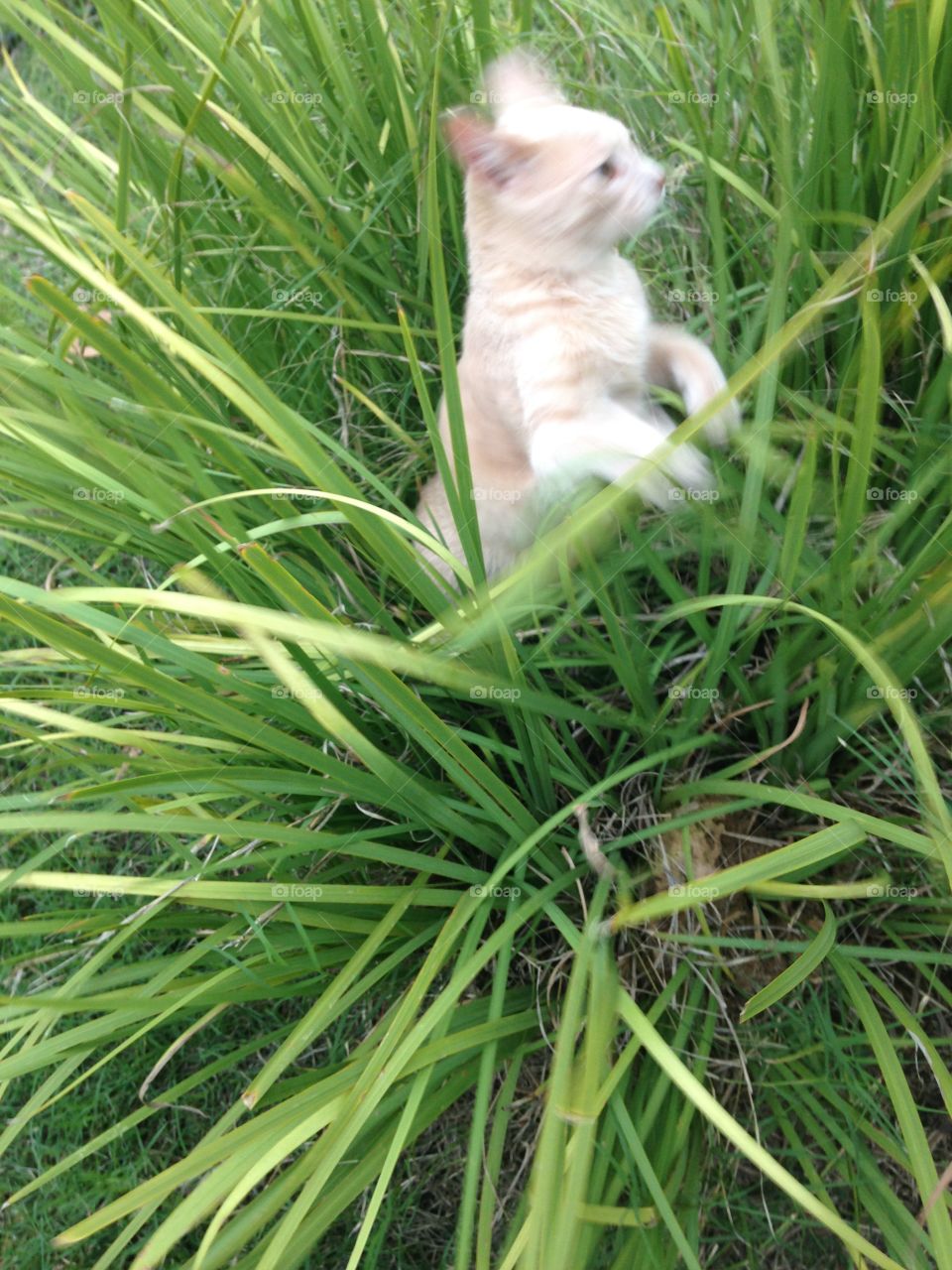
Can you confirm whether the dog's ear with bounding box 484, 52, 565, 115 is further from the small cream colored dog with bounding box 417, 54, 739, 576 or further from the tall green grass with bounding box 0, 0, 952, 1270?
the tall green grass with bounding box 0, 0, 952, 1270

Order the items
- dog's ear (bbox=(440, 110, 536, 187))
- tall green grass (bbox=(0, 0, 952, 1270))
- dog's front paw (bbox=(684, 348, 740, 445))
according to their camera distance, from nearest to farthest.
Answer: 1. tall green grass (bbox=(0, 0, 952, 1270))
2. dog's ear (bbox=(440, 110, 536, 187))
3. dog's front paw (bbox=(684, 348, 740, 445))

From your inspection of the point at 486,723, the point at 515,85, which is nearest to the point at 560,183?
the point at 515,85

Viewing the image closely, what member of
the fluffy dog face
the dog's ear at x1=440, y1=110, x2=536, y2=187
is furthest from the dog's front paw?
the dog's ear at x1=440, y1=110, x2=536, y2=187

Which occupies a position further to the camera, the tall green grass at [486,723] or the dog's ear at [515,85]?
the dog's ear at [515,85]

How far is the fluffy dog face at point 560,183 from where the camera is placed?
1028mm

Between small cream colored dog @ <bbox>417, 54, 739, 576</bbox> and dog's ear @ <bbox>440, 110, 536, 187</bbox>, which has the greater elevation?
dog's ear @ <bbox>440, 110, 536, 187</bbox>

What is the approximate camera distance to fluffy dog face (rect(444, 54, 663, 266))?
1.03 m

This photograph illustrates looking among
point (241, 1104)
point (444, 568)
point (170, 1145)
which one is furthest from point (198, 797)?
point (170, 1145)

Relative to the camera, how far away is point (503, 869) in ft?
3.04

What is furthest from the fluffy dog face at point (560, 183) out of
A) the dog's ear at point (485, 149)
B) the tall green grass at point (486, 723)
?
the tall green grass at point (486, 723)

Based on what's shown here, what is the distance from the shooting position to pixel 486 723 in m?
1.11

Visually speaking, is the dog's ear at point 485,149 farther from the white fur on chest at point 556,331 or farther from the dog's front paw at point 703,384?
the dog's front paw at point 703,384

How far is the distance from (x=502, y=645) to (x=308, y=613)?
0.20 m

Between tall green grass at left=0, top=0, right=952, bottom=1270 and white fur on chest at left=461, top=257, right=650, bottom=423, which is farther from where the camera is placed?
white fur on chest at left=461, top=257, right=650, bottom=423
